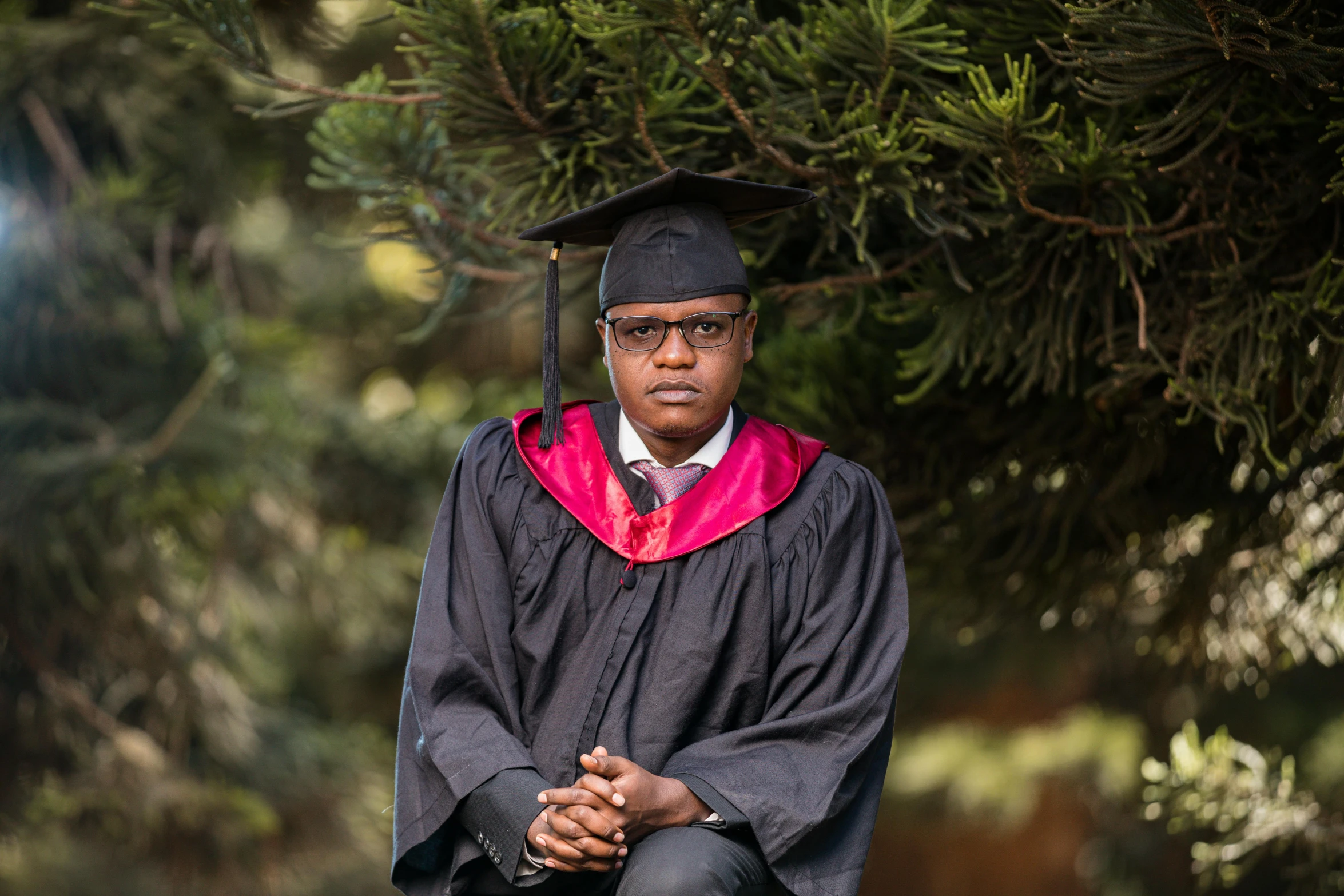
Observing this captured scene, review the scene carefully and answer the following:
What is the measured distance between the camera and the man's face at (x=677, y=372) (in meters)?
2.14

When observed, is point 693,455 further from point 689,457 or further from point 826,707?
point 826,707

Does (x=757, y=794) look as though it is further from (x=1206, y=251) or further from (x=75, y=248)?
(x=75, y=248)

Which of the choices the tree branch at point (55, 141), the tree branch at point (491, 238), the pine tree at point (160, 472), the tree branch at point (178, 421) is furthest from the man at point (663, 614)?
the tree branch at point (55, 141)

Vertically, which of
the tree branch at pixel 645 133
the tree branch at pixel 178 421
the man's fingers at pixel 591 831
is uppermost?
the tree branch at pixel 645 133

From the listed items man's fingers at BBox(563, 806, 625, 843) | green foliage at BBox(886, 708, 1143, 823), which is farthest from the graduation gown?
green foliage at BBox(886, 708, 1143, 823)

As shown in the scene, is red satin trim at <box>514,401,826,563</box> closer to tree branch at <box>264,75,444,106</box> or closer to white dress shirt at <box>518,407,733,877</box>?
white dress shirt at <box>518,407,733,877</box>

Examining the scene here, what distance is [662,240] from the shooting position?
2.15 m

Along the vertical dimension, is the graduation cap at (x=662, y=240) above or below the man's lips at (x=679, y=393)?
above

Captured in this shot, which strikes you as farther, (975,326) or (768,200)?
(975,326)

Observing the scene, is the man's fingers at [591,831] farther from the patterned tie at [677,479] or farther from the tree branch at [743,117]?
the tree branch at [743,117]

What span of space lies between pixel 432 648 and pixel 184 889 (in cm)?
443

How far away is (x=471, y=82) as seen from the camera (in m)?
2.40

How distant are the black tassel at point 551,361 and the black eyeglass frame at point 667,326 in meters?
0.11

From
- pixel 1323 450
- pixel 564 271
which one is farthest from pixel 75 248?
pixel 1323 450
